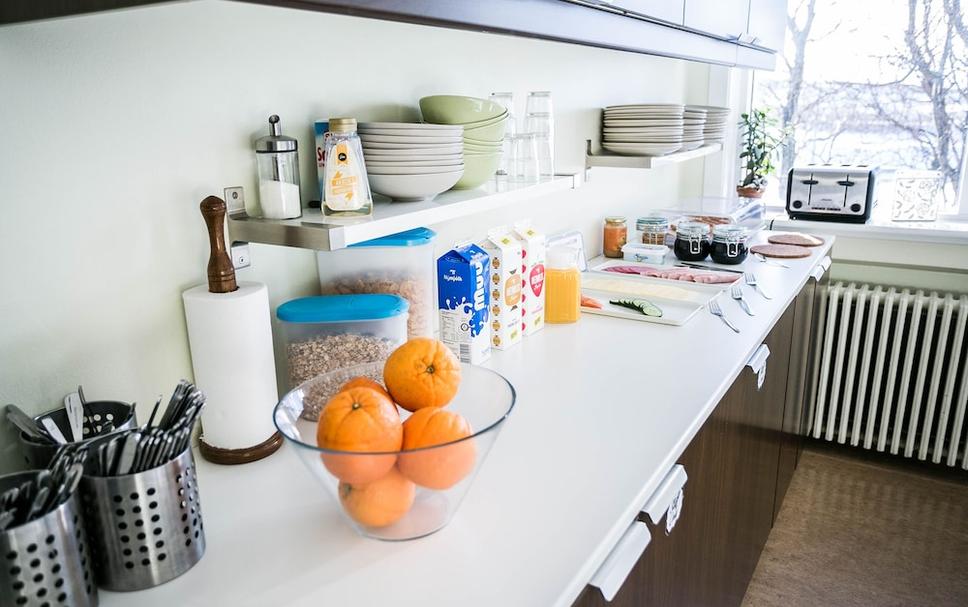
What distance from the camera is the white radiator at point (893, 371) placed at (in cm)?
268

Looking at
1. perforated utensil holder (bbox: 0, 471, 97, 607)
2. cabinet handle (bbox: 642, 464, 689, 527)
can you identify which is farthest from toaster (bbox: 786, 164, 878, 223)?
perforated utensil holder (bbox: 0, 471, 97, 607)

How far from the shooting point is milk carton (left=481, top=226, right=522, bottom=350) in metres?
1.54

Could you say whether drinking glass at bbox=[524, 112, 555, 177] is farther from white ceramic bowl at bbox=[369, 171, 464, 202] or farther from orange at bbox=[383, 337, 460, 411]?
orange at bbox=[383, 337, 460, 411]

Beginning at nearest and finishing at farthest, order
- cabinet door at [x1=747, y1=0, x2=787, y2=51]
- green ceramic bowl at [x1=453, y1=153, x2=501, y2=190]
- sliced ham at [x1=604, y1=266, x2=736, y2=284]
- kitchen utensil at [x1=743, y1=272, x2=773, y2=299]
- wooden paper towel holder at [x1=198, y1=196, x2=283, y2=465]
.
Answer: wooden paper towel holder at [x1=198, y1=196, x2=283, y2=465]
green ceramic bowl at [x1=453, y1=153, x2=501, y2=190]
kitchen utensil at [x1=743, y1=272, x2=773, y2=299]
sliced ham at [x1=604, y1=266, x2=736, y2=284]
cabinet door at [x1=747, y1=0, x2=787, y2=51]

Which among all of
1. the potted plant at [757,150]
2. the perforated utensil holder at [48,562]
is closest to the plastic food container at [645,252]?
the potted plant at [757,150]

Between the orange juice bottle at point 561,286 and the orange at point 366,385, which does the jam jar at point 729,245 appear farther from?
the orange at point 366,385

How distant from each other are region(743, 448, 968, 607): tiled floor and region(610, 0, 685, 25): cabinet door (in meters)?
1.64

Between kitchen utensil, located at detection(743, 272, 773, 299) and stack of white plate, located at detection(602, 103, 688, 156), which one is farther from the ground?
stack of white plate, located at detection(602, 103, 688, 156)

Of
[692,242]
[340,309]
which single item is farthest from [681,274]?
[340,309]

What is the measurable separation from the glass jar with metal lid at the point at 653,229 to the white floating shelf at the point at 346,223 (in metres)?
1.16

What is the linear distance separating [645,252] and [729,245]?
0.26 metres

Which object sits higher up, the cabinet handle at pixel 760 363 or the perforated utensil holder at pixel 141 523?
the perforated utensil holder at pixel 141 523

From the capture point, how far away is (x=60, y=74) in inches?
36.0

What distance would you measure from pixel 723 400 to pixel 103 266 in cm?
113
